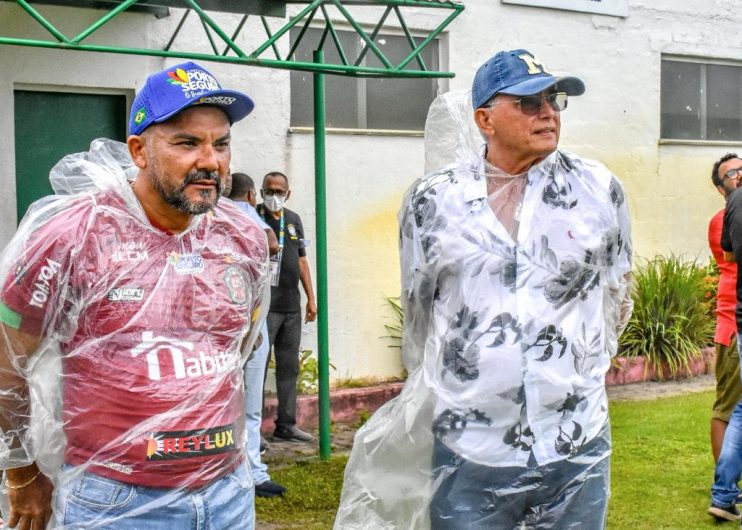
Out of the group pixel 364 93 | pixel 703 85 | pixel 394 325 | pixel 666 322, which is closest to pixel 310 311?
pixel 394 325

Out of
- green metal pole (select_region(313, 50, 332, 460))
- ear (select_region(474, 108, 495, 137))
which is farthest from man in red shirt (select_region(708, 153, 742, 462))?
ear (select_region(474, 108, 495, 137))

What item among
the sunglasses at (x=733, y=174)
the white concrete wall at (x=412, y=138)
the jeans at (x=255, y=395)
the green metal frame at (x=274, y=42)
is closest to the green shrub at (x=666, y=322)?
the white concrete wall at (x=412, y=138)

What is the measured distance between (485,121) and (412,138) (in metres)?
6.02

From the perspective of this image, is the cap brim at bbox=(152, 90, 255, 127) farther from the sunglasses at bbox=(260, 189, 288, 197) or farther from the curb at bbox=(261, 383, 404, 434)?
the curb at bbox=(261, 383, 404, 434)

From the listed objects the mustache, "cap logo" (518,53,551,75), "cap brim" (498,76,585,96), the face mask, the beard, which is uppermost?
"cap logo" (518,53,551,75)

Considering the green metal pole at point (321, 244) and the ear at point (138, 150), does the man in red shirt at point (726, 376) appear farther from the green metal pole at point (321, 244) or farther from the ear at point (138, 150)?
the ear at point (138, 150)

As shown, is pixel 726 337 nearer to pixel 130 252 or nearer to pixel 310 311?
pixel 310 311

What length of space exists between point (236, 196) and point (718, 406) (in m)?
3.21

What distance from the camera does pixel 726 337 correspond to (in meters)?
5.82

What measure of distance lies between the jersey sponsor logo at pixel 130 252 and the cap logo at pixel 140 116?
0.33 meters

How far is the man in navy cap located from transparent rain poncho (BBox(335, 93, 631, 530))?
0.62 metres

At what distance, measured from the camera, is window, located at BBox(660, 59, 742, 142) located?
11.1m

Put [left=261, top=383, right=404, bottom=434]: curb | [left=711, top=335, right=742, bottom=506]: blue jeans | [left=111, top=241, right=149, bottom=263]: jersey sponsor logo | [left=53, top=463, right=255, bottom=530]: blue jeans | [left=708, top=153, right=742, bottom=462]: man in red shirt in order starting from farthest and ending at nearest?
1. [left=261, top=383, right=404, bottom=434]: curb
2. [left=708, top=153, right=742, bottom=462]: man in red shirt
3. [left=711, top=335, right=742, bottom=506]: blue jeans
4. [left=111, top=241, right=149, bottom=263]: jersey sponsor logo
5. [left=53, top=463, right=255, bottom=530]: blue jeans

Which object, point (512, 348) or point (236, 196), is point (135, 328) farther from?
point (236, 196)
